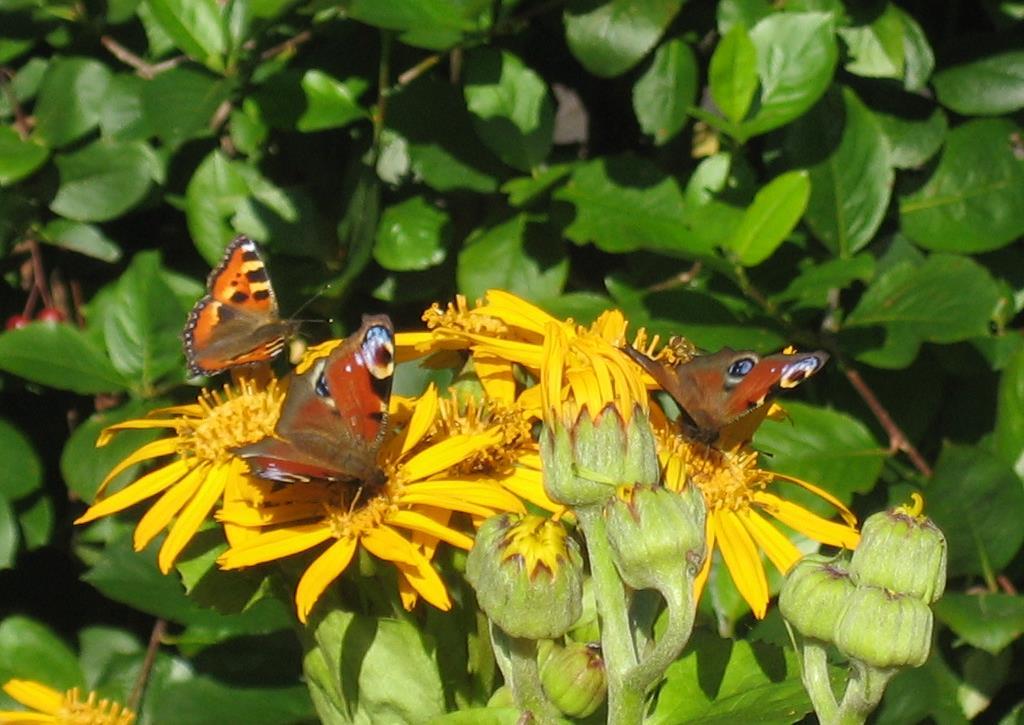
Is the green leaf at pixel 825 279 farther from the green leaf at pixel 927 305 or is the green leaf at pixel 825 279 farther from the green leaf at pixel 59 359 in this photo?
the green leaf at pixel 59 359

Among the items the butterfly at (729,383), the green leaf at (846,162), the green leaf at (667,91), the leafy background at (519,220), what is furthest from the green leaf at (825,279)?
the butterfly at (729,383)

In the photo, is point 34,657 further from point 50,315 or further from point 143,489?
point 143,489

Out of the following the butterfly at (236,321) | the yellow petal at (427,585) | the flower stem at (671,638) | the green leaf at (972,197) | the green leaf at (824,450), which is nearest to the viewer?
the flower stem at (671,638)

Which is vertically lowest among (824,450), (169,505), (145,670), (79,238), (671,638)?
(145,670)

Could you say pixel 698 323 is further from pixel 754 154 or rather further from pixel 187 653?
pixel 187 653

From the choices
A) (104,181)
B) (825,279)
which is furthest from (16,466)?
(825,279)

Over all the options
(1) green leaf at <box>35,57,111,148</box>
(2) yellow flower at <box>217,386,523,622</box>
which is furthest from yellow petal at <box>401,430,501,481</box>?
(1) green leaf at <box>35,57,111,148</box>
